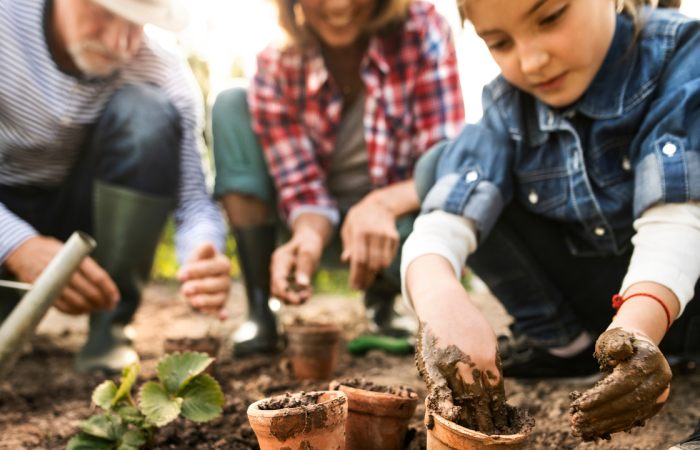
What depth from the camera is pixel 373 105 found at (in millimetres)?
2107

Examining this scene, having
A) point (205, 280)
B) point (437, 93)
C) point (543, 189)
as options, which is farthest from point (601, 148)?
point (205, 280)

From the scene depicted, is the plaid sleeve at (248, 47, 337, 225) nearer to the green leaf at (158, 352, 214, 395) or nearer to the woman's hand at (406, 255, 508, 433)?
the green leaf at (158, 352, 214, 395)

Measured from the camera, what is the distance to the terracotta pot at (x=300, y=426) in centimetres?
91

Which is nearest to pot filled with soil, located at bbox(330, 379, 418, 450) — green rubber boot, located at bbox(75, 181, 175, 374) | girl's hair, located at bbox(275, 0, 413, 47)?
green rubber boot, located at bbox(75, 181, 175, 374)

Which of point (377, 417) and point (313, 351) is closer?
point (377, 417)

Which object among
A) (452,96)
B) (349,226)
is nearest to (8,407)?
(349,226)

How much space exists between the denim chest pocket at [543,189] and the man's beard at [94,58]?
60.8 inches

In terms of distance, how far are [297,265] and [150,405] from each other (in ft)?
2.79

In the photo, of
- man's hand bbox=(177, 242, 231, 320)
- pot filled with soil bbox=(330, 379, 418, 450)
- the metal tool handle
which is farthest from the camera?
Answer: man's hand bbox=(177, 242, 231, 320)

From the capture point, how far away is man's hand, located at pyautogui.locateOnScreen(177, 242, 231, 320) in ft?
5.85

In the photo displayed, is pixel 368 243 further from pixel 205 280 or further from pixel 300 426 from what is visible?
pixel 300 426

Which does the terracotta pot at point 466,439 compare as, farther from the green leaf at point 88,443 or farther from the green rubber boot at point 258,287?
the green rubber boot at point 258,287

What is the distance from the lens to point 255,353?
2078mm

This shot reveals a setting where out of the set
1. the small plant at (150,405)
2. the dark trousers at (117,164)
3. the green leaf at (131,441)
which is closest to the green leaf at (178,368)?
the small plant at (150,405)
